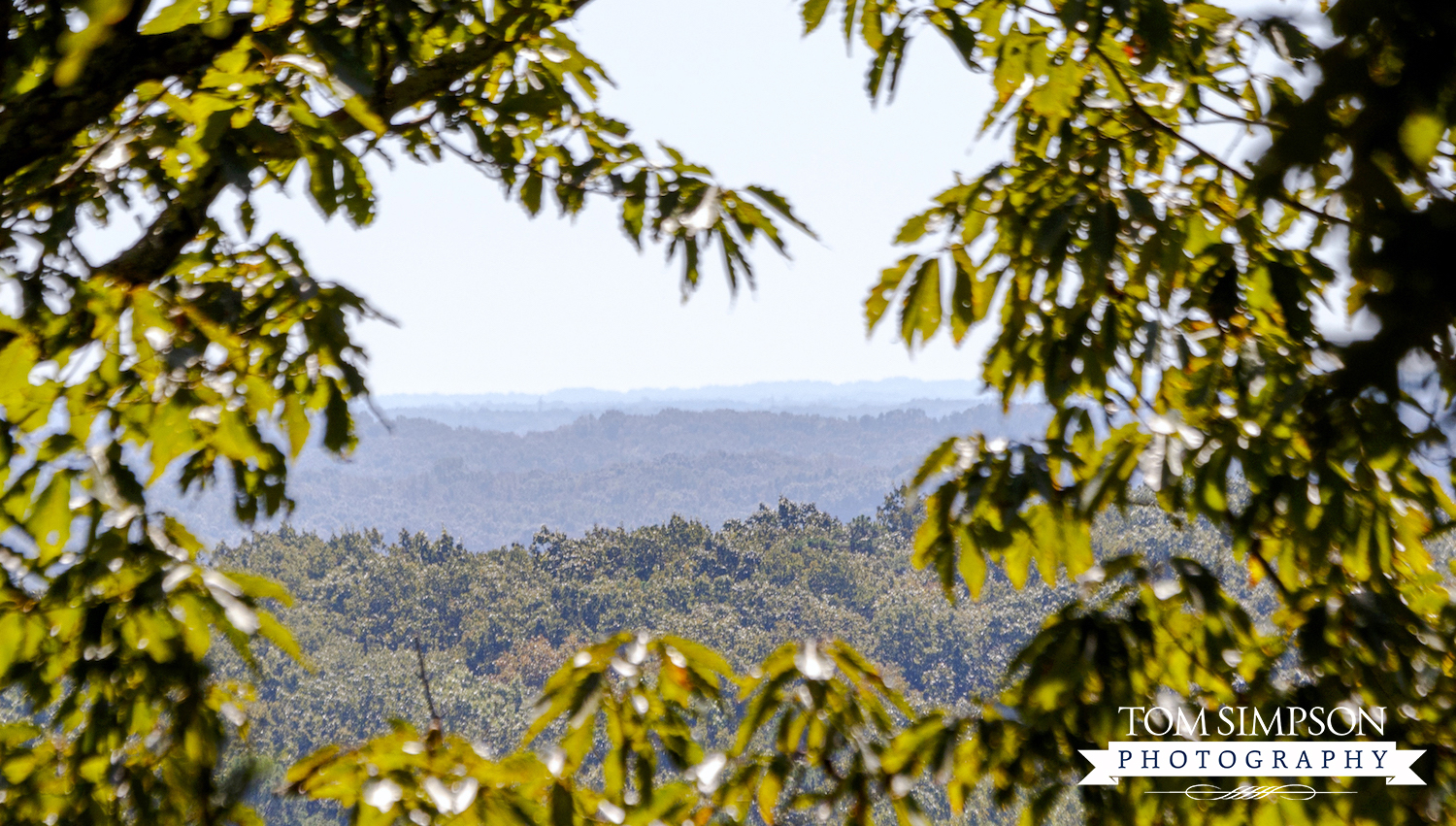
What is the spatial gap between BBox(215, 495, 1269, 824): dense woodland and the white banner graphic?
210 ft

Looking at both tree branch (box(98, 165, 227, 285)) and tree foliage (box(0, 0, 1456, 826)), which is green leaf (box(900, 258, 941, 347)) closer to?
tree foliage (box(0, 0, 1456, 826))

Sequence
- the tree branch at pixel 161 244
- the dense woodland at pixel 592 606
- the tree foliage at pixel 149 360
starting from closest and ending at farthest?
1. the tree foliage at pixel 149 360
2. the tree branch at pixel 161 244
3. the dense woodland at pixel 592 606

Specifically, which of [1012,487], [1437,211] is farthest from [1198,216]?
[1437,211]

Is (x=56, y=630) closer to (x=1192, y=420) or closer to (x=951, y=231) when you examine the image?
(x=951, y=231)

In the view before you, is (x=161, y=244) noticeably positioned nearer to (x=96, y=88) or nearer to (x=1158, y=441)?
(x=96, y=88)

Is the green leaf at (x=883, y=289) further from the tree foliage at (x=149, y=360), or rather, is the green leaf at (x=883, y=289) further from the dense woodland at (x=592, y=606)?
the dense woodland at (x=592, y=606)

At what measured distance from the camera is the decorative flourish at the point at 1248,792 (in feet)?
4.04

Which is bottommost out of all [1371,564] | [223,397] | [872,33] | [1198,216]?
[1371,564]

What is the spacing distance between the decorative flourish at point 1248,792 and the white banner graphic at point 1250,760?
0.07 ft

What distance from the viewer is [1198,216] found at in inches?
61.2

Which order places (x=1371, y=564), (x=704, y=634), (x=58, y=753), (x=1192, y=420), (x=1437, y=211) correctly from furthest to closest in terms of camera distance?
(x=704, y=634) → (x=58, y=753) → (x=1192, y=420) → (x=1371, y=564) → (x=1437, y=211)

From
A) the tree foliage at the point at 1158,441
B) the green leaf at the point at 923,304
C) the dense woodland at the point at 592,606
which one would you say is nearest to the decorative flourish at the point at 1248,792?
the tree foliage at the point at 1158,441

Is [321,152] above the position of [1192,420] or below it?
above

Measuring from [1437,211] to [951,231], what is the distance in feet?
4.25
